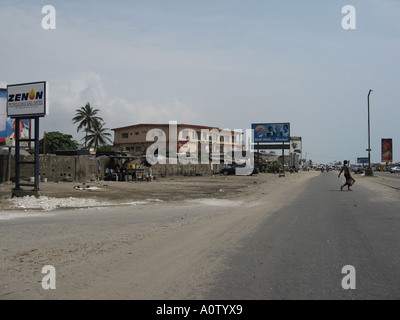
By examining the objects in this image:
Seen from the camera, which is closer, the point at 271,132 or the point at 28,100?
the point at 28,100

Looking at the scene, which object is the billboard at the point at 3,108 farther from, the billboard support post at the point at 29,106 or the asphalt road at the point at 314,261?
the asphalt road at the point at 314,261

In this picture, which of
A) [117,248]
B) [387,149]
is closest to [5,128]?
[117,248]

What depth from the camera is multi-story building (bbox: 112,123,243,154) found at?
77.9 metres

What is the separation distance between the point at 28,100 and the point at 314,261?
44.0ft

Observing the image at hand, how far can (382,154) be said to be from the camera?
88375 mm

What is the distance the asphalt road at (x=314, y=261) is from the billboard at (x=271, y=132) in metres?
51.8

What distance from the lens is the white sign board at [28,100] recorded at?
15219mm

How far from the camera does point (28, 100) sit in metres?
15.6

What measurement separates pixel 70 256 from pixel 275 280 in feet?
11.6

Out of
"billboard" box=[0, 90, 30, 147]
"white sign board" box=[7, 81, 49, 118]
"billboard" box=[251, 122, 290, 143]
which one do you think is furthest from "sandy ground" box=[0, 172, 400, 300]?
"billboard" box=[251, 122, 290, 143]

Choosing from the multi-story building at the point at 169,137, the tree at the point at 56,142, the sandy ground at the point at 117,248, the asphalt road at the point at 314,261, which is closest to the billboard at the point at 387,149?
the multi-story building at the point at 169,137

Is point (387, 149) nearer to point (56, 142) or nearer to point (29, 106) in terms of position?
point (56, 142)

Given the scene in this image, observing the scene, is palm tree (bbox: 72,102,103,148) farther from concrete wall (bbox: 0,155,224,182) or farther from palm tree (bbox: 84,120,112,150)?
concrete wall (bbox: 0,155,224,182)
